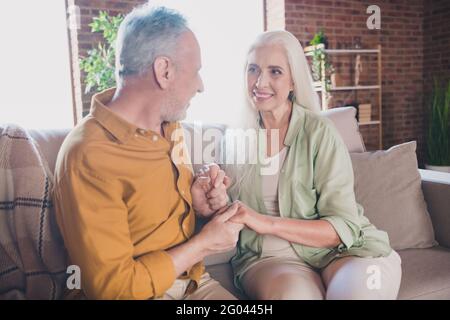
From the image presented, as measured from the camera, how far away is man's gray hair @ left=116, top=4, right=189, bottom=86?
104cm

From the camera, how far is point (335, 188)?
1293mm

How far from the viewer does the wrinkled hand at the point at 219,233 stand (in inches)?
42.5

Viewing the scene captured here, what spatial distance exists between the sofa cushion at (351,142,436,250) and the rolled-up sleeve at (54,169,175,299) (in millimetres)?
997

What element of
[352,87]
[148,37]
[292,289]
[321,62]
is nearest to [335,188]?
[292,289]

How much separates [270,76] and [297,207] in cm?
43

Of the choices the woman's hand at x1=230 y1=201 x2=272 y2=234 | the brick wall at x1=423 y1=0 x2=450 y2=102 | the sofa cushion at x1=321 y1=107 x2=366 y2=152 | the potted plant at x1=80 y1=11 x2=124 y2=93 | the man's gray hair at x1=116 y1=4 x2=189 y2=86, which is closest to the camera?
the man's gray hair at x1=116 y1=4 x2=189 y2=86

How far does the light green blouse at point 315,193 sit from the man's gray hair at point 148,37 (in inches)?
20.4

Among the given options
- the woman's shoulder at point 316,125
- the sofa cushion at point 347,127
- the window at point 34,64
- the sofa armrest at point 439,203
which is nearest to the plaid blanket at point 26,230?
the woman's shoulder at point 316,125

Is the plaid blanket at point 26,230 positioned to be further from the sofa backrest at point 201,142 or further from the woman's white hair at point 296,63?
the woman's white hair at point 296,63

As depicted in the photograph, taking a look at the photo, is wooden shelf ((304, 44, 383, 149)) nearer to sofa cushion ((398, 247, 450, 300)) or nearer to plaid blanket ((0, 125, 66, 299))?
sofa cushion ((398, 247, 450, 300))

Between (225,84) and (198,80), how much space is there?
3.76 metres

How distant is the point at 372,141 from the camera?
5.14 m

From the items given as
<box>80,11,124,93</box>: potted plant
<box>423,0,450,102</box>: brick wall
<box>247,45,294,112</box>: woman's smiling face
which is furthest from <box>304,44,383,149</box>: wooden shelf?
<box>247,45,294,112</box>: woman's smiling face
